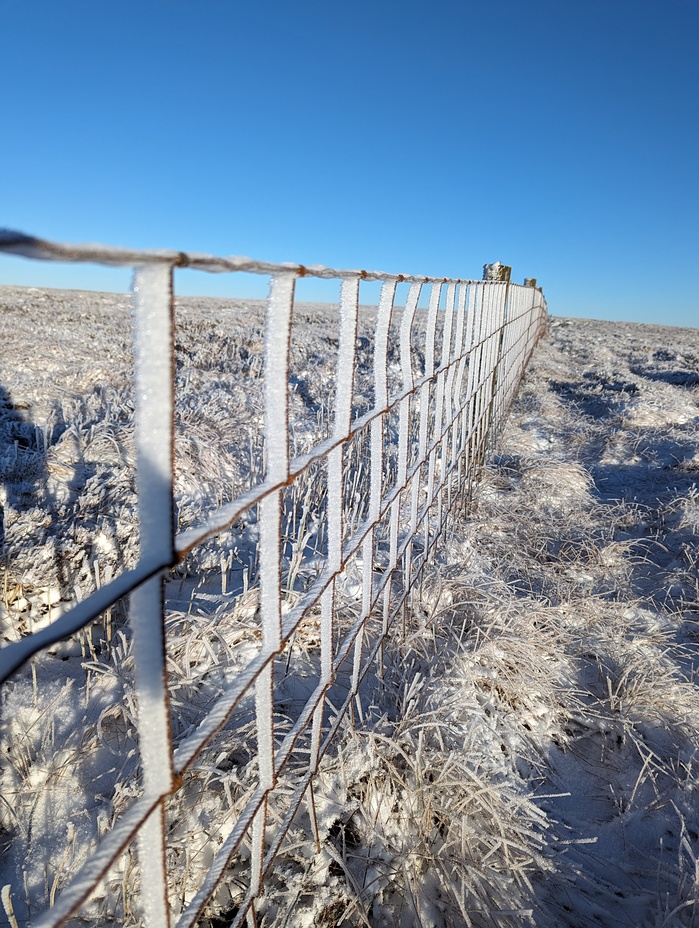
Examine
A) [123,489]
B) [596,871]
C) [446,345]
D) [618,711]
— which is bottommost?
[596,871]

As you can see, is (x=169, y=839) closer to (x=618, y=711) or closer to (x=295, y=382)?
(x=618, y=711)

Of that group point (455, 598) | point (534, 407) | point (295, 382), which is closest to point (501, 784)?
point (455, 598)

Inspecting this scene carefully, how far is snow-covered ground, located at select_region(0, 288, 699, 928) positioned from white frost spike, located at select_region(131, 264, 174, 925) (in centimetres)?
53

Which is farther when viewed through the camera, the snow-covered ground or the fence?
the snow-covered ground

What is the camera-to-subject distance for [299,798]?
51.1 inches

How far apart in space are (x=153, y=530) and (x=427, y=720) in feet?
4.48

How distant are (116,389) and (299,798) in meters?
4.48

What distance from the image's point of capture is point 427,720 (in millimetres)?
1699

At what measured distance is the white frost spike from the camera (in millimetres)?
591

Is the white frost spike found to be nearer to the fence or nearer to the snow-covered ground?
the fence

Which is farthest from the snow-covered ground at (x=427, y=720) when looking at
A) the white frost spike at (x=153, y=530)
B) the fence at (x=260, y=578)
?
the white frost spike at (x=153, y=530)

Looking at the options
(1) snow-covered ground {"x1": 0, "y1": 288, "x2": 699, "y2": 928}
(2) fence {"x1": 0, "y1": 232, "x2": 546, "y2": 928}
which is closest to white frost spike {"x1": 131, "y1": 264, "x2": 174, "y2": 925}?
(2) fence {"x1": 0, "y1": 232, "x2": 546, "y2": 928}

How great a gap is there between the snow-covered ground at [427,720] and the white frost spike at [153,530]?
0.53 m

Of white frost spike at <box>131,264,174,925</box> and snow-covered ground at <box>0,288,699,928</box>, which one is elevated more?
white frost spike at <box>131,264,174,925</box>
